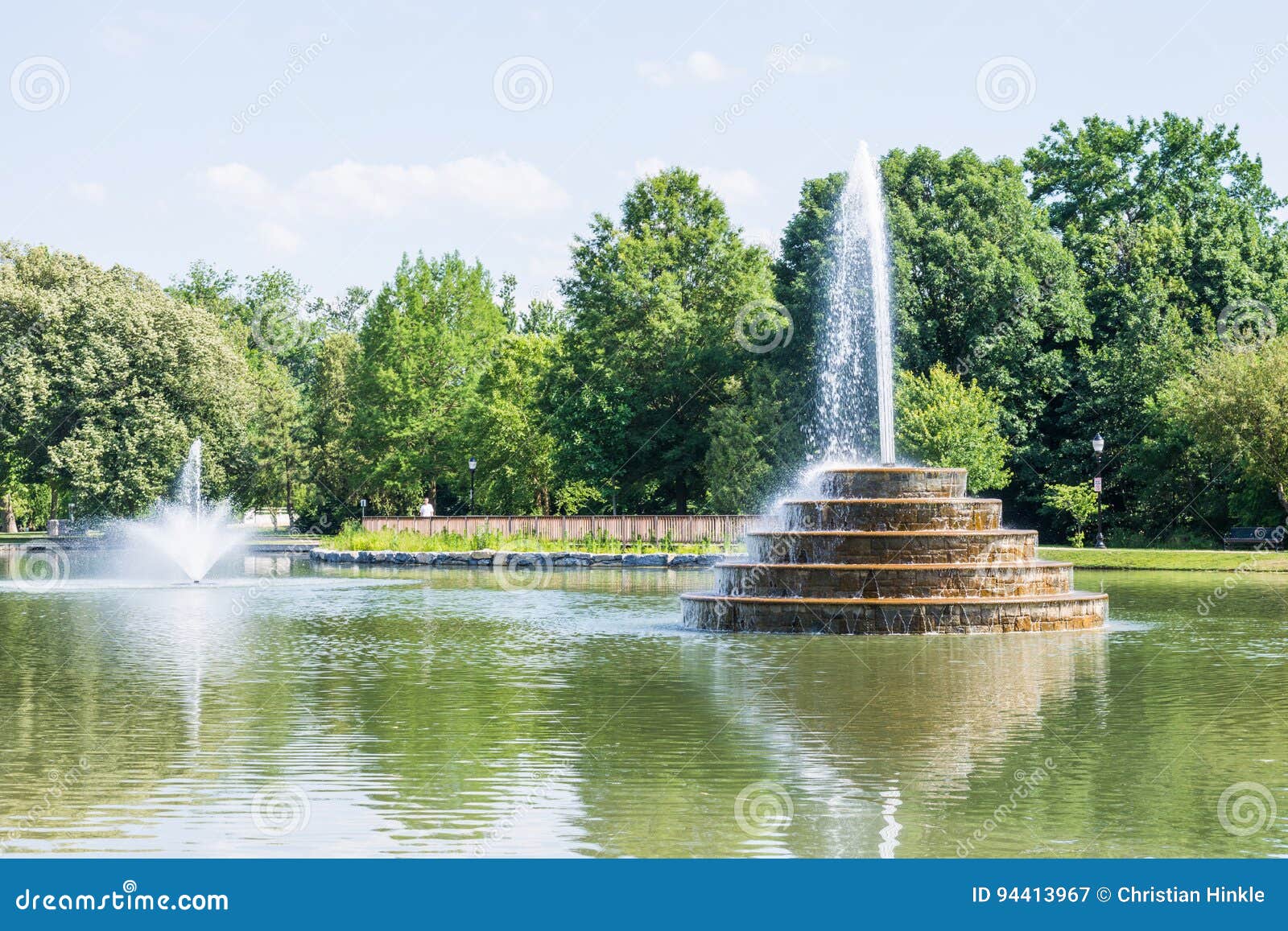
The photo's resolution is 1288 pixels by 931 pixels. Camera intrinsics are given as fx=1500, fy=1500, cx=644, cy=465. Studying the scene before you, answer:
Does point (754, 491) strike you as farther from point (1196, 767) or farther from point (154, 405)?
point (1196, 767)

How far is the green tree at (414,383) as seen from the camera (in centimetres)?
7781

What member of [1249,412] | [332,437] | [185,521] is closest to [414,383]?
[332,437]

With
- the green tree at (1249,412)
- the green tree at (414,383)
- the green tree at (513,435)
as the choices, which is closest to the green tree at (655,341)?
the green tree at (513,435)

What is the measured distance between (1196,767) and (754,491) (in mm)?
46248

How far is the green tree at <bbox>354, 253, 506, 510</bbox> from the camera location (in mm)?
77812

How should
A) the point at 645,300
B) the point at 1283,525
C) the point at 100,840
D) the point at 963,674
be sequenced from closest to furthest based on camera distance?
the point at 100,840, the point at 963,674, the point at 1283,525, the point at 645,300

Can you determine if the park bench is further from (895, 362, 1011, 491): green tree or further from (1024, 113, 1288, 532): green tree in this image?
(895, 362, 1011, 491): green tree

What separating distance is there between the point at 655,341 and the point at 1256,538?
81.8ft

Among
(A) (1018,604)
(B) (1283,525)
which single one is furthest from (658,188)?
(A) (1018,604)

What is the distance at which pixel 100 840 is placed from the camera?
9.48m

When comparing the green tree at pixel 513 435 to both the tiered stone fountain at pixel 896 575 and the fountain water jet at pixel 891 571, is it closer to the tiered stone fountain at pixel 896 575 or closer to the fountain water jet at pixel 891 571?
the fountain water jet at pixel 891 571

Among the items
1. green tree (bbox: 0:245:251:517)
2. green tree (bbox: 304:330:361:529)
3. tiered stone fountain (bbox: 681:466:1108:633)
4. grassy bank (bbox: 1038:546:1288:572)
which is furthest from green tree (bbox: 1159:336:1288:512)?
green tree (bbox: 304:330:361:529)

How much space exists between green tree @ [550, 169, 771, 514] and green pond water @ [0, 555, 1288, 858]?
38.5 m

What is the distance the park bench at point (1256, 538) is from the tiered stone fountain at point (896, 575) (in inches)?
1090
